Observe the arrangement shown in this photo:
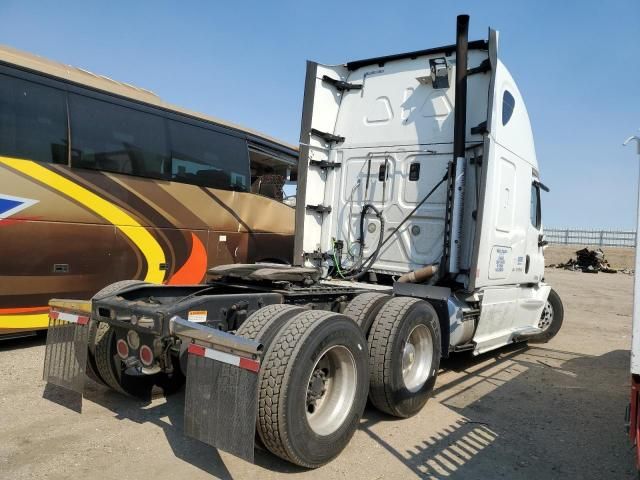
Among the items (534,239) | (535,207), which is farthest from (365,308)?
(535,207)

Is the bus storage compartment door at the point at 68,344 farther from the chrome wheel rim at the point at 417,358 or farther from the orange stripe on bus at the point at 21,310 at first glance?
the chrome wheel rim at the point at 417,358

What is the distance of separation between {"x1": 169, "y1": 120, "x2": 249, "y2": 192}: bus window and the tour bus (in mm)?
20

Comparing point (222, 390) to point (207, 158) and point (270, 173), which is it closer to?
point (207, 158)

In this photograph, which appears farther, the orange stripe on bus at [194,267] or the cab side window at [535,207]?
the orange stripe on bus at [194,267]

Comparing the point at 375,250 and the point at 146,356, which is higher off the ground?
the point at 375,250

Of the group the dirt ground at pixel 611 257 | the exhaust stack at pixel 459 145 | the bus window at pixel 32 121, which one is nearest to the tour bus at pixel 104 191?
the bus window at pixel 32 121

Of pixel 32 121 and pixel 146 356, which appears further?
pixel 32 121

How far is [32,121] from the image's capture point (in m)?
6.04

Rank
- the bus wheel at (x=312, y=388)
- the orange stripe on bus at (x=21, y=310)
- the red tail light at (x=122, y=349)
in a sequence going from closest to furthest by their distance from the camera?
the bus wheel at (x=312, y=388), the red tail light at (x=122, y=349), the orange stripe on bus at (x=21, y=310)

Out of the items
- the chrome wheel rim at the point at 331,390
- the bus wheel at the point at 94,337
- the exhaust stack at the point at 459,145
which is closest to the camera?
the chrome wheel rim at the point at 331,390

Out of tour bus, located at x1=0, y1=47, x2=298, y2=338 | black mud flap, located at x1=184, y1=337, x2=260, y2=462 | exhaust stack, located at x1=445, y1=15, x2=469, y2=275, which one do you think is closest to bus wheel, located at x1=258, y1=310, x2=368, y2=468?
black mud flap, located at x1=184, y1=337, x2=260, y2=462

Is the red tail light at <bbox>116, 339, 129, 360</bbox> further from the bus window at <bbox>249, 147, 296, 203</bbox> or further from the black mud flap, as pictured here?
the bus window at <bbox>249, 147, 296, 203</bbox>

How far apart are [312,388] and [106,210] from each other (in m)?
4.43

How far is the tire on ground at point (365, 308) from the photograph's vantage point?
4.36 m
